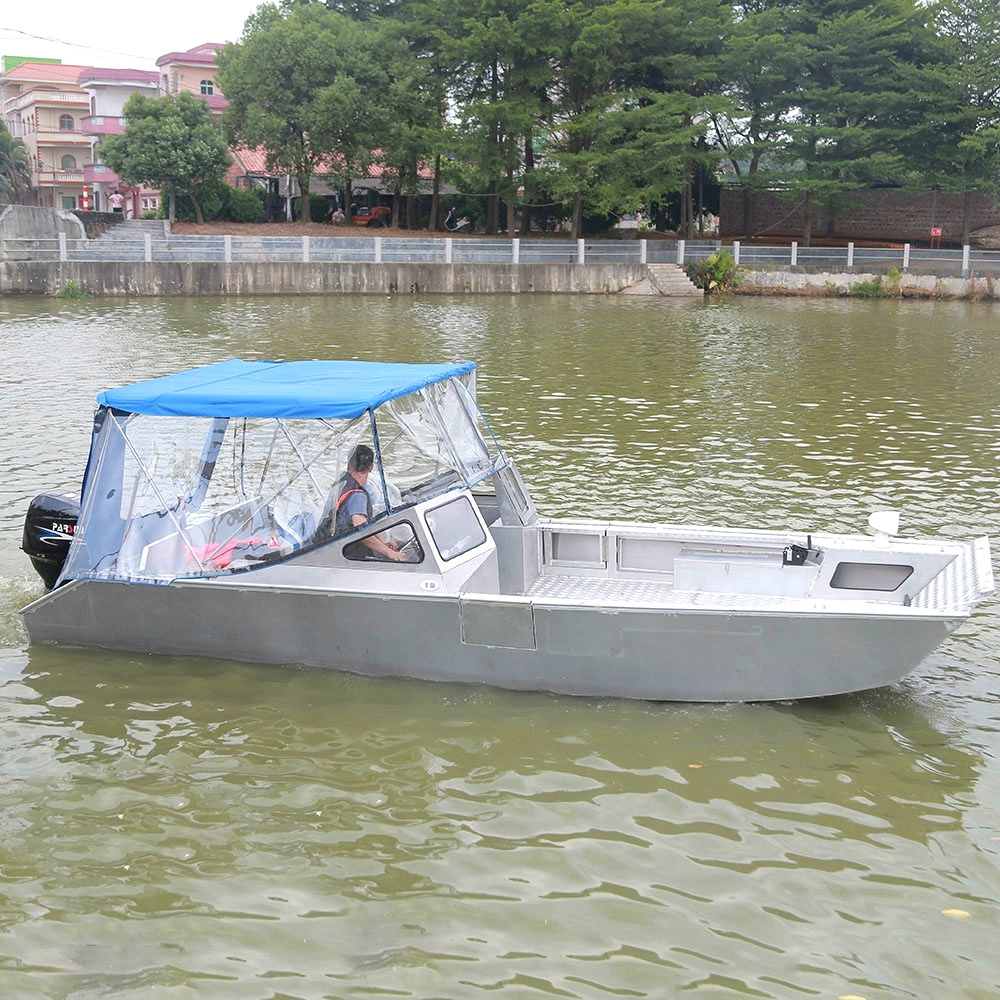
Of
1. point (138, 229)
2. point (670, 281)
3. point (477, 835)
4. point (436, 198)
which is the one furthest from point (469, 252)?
point (477, 835)

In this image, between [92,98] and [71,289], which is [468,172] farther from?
[92,98]

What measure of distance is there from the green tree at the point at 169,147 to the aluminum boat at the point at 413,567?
40605mm

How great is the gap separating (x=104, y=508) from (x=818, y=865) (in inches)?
218

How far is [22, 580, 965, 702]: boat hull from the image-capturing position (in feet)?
24.8

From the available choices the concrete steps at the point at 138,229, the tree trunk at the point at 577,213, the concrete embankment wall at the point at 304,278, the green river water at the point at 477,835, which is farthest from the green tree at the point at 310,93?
the green river water at the point at 477,835

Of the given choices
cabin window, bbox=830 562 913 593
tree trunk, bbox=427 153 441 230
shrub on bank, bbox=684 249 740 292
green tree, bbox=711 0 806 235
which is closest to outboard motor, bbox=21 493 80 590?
cabin window, bbox=830 562 913 593

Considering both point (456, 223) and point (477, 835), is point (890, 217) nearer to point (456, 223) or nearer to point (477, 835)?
point (456, 223)

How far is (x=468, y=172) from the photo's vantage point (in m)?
46.0

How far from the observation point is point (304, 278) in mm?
37094

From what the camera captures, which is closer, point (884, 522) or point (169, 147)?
point (884, 522)

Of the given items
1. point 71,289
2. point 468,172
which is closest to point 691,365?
point 71,289

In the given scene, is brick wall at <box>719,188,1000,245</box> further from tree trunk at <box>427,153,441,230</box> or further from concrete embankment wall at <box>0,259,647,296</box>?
concrete embankment wall at <box>0,259,647,296</box>

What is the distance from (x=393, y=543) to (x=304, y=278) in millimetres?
30202

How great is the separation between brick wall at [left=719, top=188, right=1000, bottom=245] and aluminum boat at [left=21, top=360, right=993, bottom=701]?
45.5 m
